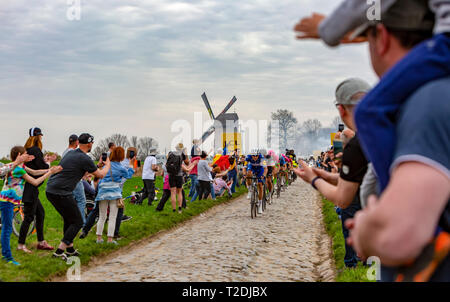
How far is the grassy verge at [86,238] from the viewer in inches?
330

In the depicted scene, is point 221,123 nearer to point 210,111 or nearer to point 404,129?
point 210,111

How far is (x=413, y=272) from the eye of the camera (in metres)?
1.41

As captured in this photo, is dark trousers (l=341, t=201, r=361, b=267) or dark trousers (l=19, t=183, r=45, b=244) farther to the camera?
dark trousers (l=19, t=183, r=45, b=244)

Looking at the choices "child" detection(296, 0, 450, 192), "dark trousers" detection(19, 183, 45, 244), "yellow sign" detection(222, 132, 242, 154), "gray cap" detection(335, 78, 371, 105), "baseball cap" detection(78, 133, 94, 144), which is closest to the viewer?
"child" detection(296, 0, 450, 192)

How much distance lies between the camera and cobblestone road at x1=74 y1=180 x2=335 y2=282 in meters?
8.34

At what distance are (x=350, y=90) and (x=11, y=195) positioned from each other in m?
7.24

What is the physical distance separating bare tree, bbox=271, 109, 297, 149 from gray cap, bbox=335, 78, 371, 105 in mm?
104794

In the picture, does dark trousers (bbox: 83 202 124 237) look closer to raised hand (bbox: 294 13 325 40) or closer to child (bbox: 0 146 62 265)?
child (bbox: 0 146 62 265)

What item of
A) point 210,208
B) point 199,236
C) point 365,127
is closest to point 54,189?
point 199,236

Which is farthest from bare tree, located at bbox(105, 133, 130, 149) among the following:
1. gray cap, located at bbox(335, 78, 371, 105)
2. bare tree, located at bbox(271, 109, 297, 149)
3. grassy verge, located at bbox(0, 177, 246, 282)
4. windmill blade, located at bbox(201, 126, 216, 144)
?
gray cap, located at bbox(335, 78, 371, 105)

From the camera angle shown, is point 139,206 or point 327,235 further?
point 139,206

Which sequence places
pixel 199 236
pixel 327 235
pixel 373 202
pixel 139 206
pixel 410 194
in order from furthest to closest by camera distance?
pixel 139 206 → pixel 327 235 → pixel 199 236 → pixel 373 202 → pixel 410 194

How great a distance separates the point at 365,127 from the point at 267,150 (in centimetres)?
1801

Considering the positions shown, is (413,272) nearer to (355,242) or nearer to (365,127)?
(355,242)
